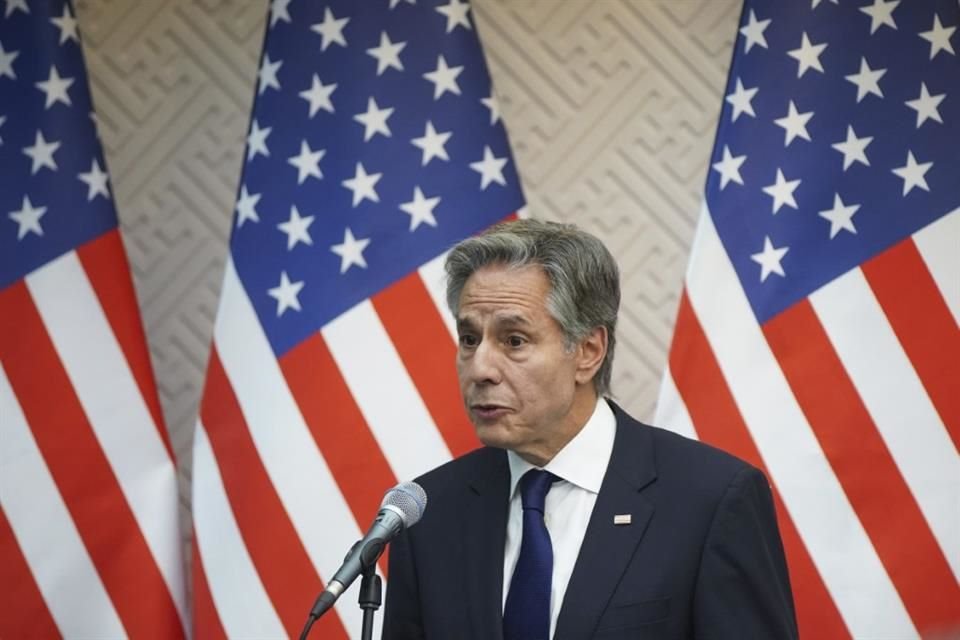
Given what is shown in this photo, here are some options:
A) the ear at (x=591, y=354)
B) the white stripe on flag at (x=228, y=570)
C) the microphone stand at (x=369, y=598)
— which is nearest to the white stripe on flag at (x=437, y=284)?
the white stripe on flag at (x=228, y=570)

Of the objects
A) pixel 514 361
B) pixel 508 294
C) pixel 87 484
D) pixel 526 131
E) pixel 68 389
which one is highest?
pixel 526 131

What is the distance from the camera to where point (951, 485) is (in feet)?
9.76

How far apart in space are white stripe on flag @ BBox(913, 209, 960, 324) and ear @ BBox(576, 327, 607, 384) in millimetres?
1143

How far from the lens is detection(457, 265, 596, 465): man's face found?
2.20 m

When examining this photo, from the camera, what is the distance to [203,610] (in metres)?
3.28

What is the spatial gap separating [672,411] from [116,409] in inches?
57.0

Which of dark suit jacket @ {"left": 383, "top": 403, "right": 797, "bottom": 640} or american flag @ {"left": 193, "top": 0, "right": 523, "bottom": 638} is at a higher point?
american flag @ {"left": 193, "top": 0, "right": 523, "bottom": 638}

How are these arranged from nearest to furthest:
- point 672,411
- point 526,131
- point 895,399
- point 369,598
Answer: point 369,598
point 895,399
point 672,411
point 526,131

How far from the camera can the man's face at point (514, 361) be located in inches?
86.7

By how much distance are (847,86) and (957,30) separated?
0.30 meters

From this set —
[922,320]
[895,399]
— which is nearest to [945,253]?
[922,320]

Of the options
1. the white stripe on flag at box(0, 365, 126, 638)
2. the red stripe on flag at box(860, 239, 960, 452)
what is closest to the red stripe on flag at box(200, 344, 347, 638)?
the white stripe on flag at box(0, 365, 126, 638)

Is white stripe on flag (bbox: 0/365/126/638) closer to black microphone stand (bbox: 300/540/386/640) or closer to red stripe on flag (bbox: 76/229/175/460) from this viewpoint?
red stripe on flag (bbox: 76/229/175/460)

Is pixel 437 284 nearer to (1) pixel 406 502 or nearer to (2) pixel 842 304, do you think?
(2) pixel 842 304
